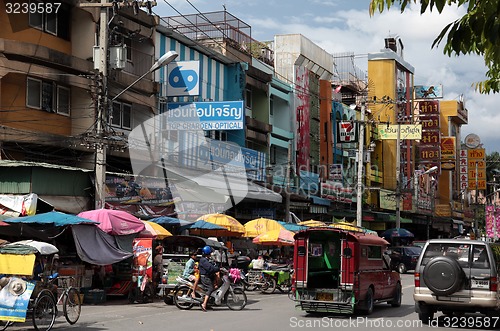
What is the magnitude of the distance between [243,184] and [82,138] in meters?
14.4

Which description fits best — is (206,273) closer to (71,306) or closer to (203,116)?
(71,306)

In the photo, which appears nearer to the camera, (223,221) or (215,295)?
(215,295)

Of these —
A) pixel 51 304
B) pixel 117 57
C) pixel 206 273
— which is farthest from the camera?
pixel 117 57

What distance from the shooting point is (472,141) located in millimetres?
79500

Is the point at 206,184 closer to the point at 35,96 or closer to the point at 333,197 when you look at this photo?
the point at 35,96

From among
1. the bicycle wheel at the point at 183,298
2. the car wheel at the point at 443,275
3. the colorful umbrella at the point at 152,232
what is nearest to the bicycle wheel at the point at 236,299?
the bicycle wheel at the point at 183,298

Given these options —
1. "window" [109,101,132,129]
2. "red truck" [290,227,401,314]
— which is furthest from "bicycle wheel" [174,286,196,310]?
"window" [109,101,132,129]

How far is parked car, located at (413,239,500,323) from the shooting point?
14.9 m

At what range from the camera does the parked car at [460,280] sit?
14922 millimetres

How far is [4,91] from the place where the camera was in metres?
25.5

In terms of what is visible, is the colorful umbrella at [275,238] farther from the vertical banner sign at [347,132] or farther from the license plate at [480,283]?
the vertical banner sign at [347,132]

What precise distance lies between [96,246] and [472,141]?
6527 centimetres

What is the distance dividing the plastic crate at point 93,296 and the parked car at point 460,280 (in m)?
10.0

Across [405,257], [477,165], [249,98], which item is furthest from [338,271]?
[477,165]
